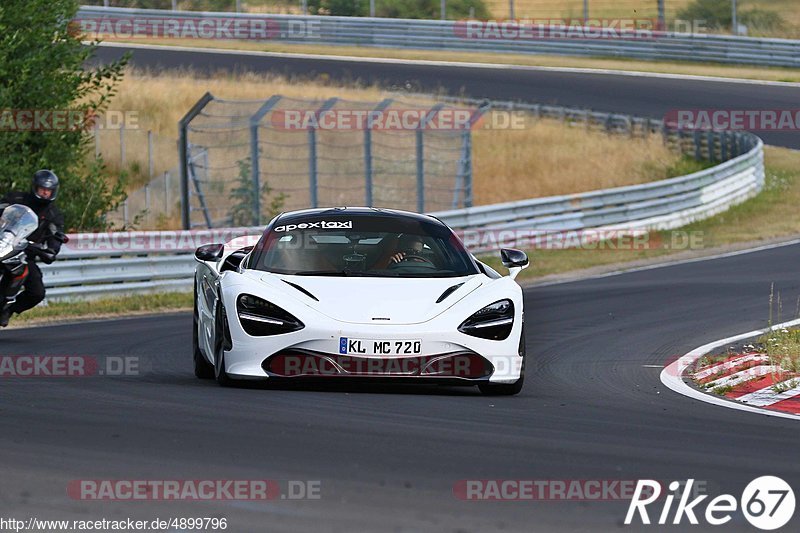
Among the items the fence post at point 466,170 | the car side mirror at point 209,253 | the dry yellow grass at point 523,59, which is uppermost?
the car side mirror at point 209,253

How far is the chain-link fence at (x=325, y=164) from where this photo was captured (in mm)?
22562

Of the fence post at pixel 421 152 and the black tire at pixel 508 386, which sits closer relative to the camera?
the black tire at pixel 508 386

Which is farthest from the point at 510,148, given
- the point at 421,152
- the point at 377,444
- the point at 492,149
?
the point at 377,444

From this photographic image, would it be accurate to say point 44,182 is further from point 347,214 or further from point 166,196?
point 166,196

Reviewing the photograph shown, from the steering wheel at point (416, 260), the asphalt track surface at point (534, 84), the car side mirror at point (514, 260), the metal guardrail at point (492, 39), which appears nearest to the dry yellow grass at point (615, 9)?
the metal guardrail at point (492, 39)

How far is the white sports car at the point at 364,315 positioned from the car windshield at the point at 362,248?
10 millimetres

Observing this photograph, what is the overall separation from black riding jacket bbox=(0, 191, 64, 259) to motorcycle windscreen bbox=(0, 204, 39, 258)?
1.18ft

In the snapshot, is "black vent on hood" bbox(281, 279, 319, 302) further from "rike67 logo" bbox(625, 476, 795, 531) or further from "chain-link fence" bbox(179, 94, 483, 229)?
"chain-link fence" bbox(179, 94, 483, 229)

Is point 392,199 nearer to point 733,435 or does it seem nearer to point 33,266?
point 33,266

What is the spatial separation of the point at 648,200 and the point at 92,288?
11.9 metres

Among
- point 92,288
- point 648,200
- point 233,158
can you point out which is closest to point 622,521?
point 92,288

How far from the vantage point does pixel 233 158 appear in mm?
31547

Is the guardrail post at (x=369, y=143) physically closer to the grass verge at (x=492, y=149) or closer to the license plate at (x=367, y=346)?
the grass verge at (x=492, y=149)

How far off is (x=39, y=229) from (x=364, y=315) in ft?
16.3
